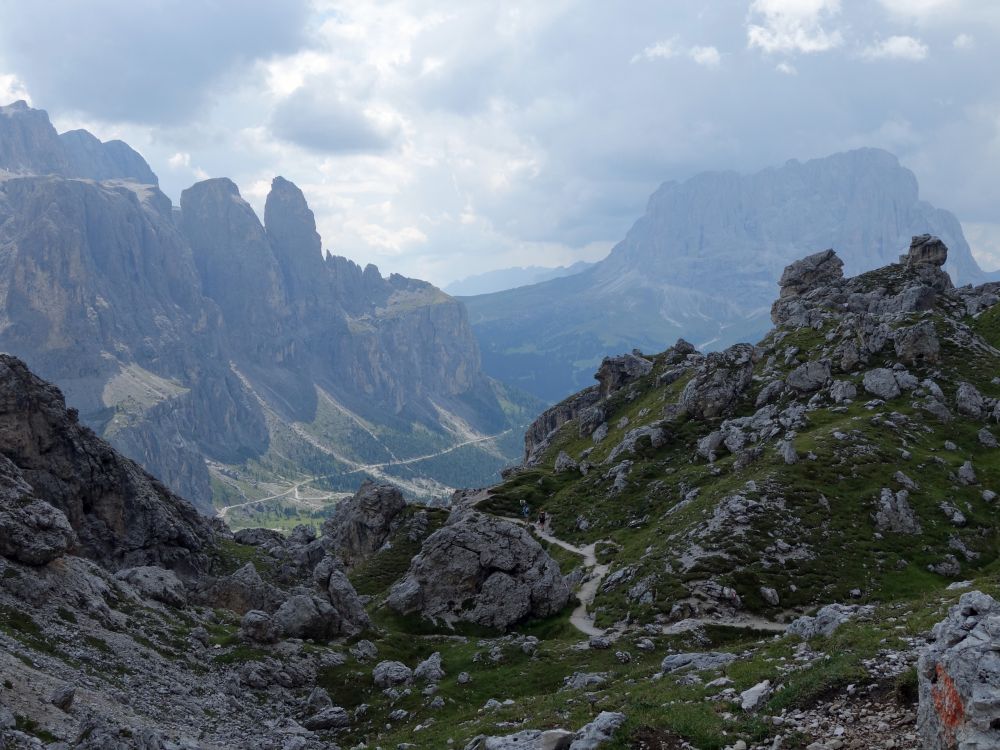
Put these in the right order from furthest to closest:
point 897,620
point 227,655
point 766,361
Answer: point 766,361 → point 227,655 → point 897,620

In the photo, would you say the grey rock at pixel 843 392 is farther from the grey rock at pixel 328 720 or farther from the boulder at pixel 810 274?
the grey rock at pixel 328 720

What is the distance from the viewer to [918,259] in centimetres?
14650

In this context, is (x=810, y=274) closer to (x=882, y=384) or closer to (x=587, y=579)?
(x=882, y=384)

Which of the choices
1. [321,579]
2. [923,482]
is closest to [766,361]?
[923,482]

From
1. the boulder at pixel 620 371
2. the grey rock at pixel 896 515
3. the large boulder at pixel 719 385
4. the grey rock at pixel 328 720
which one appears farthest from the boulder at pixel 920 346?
the grey rock at pixel 328 720

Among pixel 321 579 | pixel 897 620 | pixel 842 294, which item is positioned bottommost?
pixel 321 579

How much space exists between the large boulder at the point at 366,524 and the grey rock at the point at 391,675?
6985cm

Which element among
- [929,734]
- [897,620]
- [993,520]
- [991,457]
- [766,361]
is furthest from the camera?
[766,361]

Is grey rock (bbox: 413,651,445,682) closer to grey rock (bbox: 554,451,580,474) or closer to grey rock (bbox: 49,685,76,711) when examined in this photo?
grey rock (bbox: 49,685,76,711)

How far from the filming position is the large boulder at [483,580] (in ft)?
227

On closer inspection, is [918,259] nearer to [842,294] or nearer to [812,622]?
[842,294]

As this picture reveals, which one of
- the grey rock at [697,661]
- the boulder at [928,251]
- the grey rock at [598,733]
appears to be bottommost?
the grey rock at [697,661]

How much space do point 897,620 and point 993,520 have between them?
1808 inches

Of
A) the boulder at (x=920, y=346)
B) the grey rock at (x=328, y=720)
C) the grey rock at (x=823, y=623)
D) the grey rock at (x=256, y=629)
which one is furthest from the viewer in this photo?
the boulder at (x=920, y=346)
